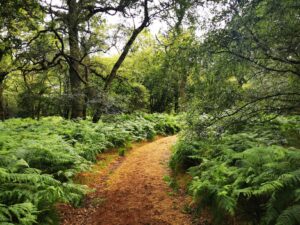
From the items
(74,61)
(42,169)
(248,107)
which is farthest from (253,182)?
(74,61)

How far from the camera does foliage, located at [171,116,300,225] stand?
11.2 ft

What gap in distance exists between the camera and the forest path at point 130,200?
4.77 meters

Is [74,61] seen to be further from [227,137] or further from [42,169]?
[227,137]

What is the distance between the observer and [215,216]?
4.21 m

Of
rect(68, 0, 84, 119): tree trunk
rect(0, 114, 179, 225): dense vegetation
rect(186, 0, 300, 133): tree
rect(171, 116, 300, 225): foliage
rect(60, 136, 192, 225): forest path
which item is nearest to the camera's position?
rect(171, 116, 300, 225): foliage

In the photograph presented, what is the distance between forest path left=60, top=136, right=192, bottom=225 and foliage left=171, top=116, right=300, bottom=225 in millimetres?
730

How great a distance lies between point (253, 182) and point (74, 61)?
1070 cm

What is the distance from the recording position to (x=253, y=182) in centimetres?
388

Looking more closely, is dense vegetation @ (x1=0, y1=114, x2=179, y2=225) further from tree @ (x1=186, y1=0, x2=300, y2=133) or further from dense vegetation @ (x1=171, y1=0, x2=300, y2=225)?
tree @ (x1=186, y1=0, x2=300, y2=133)

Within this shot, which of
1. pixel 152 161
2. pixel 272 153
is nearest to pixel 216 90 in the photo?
pixel 272 153

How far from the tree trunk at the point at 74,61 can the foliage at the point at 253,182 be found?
7224mm

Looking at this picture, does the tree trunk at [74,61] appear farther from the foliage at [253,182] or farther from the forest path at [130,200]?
the foliage at [253,182]

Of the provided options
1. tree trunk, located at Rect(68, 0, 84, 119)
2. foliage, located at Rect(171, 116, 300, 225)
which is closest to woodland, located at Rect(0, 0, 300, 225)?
foliage, located at Rect(171, 116, 300, 225)

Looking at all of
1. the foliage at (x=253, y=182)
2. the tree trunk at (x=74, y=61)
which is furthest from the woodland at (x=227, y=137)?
the tree trunk at (x=74, y=61)
